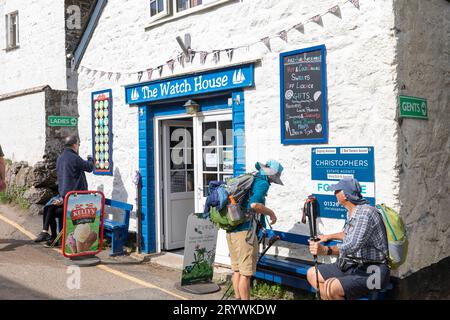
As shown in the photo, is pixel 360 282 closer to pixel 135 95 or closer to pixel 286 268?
pixel 286 268

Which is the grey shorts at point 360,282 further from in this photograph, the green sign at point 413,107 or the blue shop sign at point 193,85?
the blue shop sign at point 193,85

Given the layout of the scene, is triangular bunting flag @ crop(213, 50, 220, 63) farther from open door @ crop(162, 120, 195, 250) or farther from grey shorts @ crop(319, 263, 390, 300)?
grey shorts @ crop(319, 263, 390, 300)

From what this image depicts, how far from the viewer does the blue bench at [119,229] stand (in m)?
7.53

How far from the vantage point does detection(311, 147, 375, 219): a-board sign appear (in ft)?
15.9

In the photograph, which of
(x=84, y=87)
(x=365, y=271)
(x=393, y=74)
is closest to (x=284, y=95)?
(x=393, y=74)

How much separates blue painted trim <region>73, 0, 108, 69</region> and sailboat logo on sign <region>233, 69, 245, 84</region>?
11.9 feet

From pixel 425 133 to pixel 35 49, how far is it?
1043 centimetres

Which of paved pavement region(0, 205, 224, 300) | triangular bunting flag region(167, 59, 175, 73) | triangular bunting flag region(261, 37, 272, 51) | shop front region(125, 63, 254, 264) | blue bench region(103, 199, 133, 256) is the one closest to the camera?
paved pavement region(0, 205, 224, 300)

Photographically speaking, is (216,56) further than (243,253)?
Yes

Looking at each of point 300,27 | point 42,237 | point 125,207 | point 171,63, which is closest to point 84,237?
point 125,207

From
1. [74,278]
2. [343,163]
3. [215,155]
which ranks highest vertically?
[215,155]

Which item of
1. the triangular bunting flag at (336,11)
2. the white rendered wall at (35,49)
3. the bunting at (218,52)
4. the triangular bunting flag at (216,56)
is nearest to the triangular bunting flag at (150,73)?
the bunting at (218,52)

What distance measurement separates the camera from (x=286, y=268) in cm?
519

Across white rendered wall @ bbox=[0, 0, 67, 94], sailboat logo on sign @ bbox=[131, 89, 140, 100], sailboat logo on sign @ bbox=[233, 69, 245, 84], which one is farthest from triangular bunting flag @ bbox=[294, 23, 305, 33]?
white rendered wall @ bbox=[0, 0, 67, 94]
